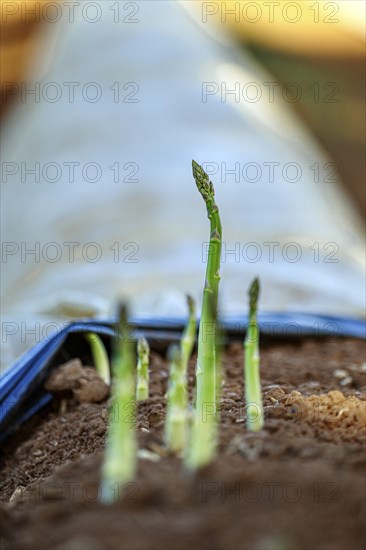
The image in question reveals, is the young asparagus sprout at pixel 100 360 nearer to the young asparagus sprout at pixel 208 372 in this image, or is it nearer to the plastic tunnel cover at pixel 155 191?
the plastic tunnel cover at pixel 155 191

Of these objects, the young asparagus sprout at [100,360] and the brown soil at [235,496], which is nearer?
the brown soil at [235,496]

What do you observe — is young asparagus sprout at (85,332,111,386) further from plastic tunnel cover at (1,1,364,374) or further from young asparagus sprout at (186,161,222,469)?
young asparagus sprout at (186,161,222,469)

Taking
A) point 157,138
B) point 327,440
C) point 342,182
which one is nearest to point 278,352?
point 327,440

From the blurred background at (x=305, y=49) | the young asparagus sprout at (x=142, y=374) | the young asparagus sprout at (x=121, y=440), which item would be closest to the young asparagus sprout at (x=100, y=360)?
the young asparagus sprout at (x=142, y=374)

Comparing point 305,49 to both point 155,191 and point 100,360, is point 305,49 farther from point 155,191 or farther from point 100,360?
point 100,360

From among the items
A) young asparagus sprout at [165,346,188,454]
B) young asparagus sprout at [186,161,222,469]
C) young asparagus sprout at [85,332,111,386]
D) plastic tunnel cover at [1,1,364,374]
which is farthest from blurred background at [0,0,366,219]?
young asparagus sprout at [165,346,188,454]

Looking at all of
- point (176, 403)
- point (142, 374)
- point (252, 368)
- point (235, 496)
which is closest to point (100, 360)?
point (142, 374)
